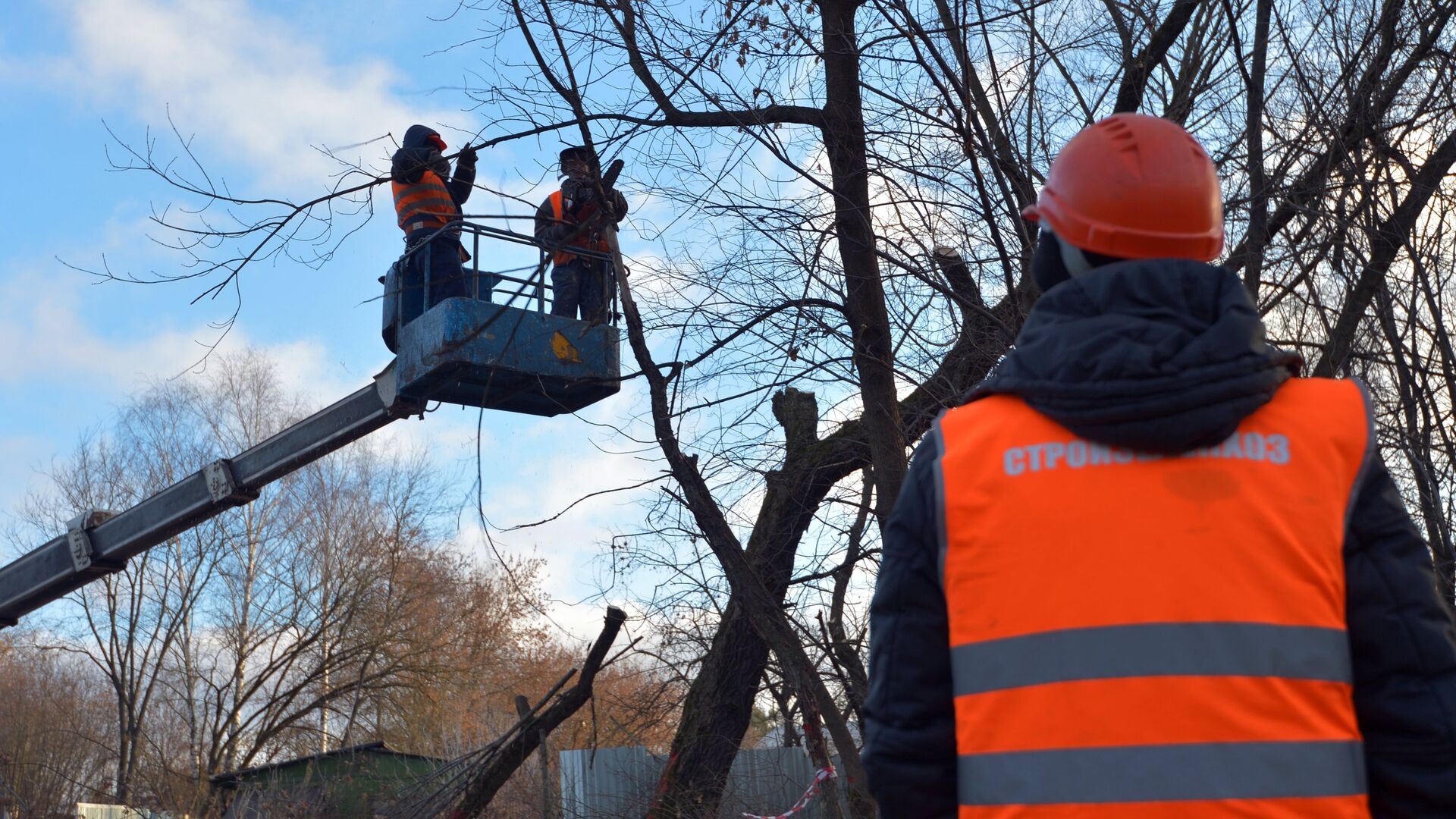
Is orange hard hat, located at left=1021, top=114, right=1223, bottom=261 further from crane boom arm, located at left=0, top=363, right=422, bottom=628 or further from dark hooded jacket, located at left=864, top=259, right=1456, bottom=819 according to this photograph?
crane boom arm, located at left=0, top=363, right=422, bottom=628

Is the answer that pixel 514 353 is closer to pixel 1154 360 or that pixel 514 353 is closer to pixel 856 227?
pixel 856 227

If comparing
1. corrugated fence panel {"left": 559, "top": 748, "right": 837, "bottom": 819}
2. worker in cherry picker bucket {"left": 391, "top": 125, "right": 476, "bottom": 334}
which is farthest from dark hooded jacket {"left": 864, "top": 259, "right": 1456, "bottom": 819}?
corrugated fence panel {"left": 559, "top": 748, "right": 837, "bottom": 819}

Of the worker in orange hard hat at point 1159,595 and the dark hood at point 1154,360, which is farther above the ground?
the dark hood at point 1154,360

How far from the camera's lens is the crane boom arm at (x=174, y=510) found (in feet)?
41.1

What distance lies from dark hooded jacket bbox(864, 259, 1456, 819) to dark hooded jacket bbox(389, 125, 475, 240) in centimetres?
453

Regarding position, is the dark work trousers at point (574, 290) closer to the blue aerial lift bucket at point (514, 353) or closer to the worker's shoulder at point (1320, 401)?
the blue aerial lift bucket at point (514, 353)

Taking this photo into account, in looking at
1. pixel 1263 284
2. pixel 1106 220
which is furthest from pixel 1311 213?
pixel 1106 220

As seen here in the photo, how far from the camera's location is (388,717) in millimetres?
29375

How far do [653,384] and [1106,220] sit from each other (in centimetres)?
424

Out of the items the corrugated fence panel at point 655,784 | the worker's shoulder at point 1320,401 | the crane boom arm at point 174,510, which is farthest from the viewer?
the crane boom arm at point 174,510

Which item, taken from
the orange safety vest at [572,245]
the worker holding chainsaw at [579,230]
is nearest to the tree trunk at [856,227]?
the worker holding chainsaw at [579,230]

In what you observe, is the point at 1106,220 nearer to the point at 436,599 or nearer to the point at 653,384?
the point at 653,384

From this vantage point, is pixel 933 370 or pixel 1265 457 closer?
pixel 1265 457

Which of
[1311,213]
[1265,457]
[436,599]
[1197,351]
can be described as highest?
[436,599]
